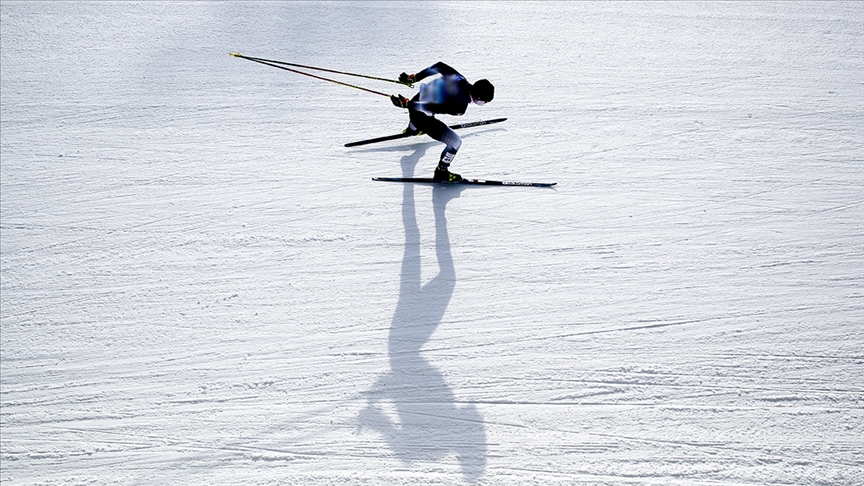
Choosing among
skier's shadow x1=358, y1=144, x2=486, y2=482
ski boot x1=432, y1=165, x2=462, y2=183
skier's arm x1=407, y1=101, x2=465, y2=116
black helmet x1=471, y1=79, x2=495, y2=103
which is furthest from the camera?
ski boot x1=432, y1=165, x2=462, y2=183

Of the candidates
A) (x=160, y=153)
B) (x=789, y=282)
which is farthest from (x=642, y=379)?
(x=160, y=153)

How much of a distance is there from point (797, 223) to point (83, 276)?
4769 mm

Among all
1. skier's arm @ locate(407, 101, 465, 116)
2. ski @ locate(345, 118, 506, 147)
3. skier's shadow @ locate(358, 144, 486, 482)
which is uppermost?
skier's arm @ locate(407, 101, 465, 116)

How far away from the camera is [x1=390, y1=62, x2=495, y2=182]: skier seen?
12.6 feet

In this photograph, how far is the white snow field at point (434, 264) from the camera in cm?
297

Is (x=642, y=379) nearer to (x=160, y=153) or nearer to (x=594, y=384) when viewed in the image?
(x=594, y=384)

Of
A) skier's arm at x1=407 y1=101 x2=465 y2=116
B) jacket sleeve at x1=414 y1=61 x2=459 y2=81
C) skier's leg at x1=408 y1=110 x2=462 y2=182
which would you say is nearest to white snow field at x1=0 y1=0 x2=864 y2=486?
skier's leg at x1=408 y1=110 x2=462 y2=182

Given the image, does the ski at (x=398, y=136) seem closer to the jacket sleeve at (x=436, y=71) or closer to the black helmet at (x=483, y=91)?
the jacket sleeve at (x=436, y=71)

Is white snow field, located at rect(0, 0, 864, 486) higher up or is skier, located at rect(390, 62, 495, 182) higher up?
skier, located at rect(390, 62, 495, 182)

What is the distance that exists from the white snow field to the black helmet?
0.78m

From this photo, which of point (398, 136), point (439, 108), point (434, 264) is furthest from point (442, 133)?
point (434, 264)

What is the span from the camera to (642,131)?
15.8ft

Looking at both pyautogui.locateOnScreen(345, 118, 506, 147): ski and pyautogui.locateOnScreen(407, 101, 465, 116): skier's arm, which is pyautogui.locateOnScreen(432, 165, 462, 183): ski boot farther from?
pyautogui.locateOnScreen(345, 118, 506, 147): ski

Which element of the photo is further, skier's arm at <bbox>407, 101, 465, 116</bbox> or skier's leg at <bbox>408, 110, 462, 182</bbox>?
skier's leg at <bbox>408, 110, 462, 182</bbox>
